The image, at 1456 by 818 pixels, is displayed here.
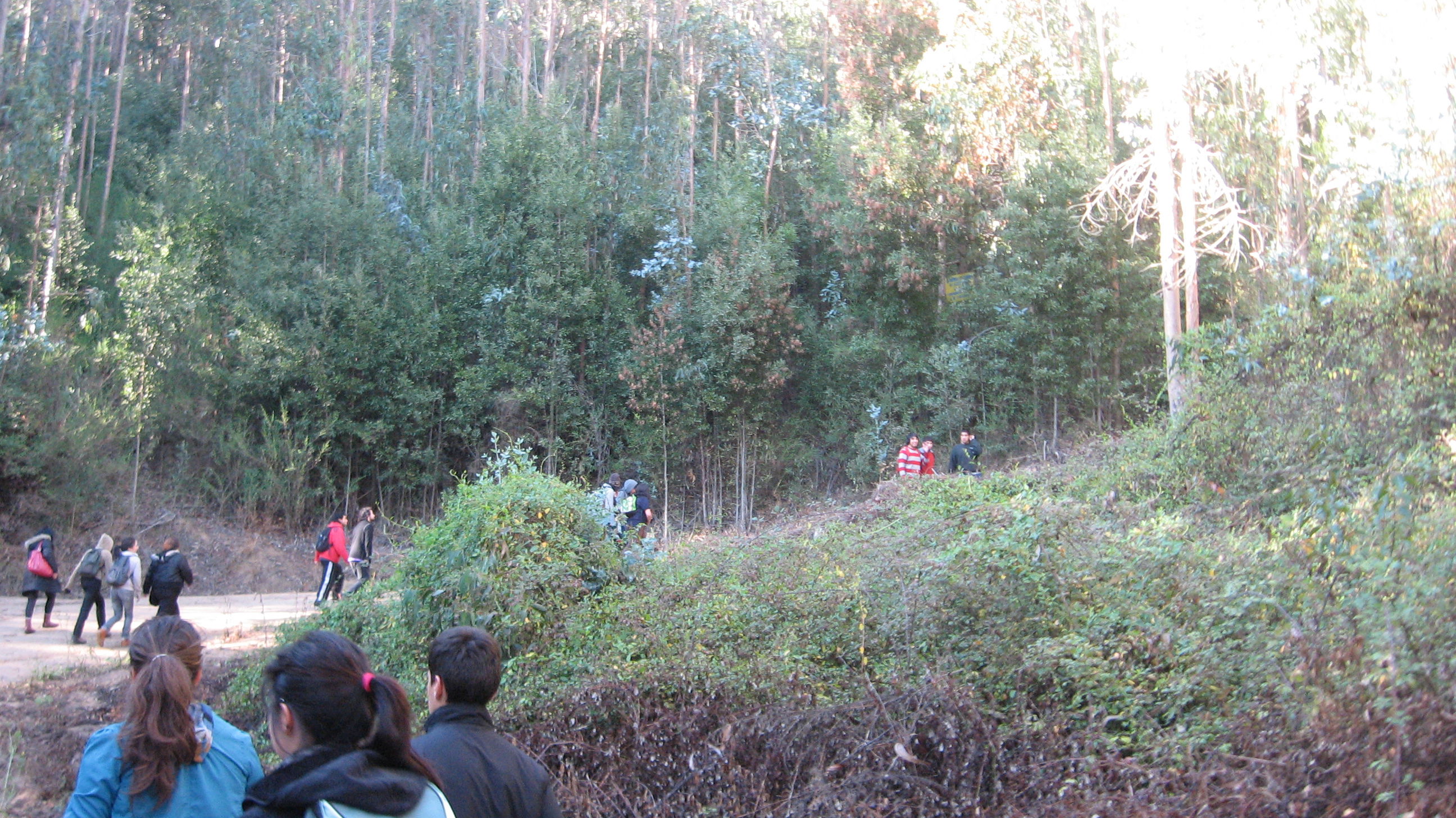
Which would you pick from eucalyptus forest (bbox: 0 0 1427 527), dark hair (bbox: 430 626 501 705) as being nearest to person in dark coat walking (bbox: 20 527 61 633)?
eucalyptus forest (bbox: 0 0 1427 527)

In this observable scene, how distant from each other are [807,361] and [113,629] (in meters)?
17.9

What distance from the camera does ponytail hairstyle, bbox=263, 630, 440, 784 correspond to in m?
2.48

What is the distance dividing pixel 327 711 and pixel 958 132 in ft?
82.0

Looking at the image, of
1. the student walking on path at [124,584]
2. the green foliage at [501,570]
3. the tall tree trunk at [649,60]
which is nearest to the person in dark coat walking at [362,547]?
the student walking on path at [124,584]

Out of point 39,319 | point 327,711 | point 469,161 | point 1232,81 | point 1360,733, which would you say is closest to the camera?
point 327,711

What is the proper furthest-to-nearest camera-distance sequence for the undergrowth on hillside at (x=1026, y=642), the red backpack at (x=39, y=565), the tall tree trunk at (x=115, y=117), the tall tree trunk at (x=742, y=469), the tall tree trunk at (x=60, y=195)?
1. the tall tree trunk at (x=115, y=117)
2. the tall tree trunk at (x=60, y=195)
3. the tall tree trunk at (x=742, y=469)
4. the red backpack at (x=39, y=565)
5. the undergrowth on hillside at (x=1026, y=642)

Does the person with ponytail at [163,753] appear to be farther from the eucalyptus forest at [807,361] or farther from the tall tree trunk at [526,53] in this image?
the tall tree trunk at [526,53]

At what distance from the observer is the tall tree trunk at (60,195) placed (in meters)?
27.2

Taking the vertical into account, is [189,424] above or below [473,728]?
above

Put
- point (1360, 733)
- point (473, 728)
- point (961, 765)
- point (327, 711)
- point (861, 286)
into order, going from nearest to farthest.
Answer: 1. point (327, 711)
2. point (473, 728)
3. point (1360, 733)
4. point (961, 765)
5. point (861, 286)

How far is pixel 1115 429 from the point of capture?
2442cm

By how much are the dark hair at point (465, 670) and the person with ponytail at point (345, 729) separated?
63 centimetres

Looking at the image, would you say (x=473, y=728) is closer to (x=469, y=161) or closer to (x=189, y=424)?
(x=189, y=424)

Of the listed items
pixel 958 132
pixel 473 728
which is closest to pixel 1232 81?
pixel 958 132
